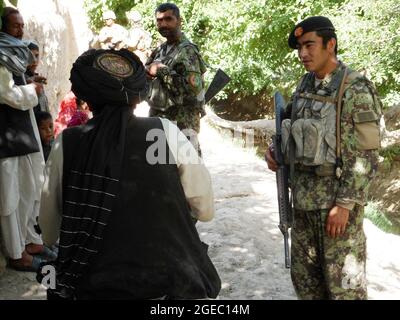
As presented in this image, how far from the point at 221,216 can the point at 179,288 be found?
11.0 feet

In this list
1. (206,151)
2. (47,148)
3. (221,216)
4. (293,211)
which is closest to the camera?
(293,211)

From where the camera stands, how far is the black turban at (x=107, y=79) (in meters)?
1.57

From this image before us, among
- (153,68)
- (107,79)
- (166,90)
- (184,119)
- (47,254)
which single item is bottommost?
(47,254)

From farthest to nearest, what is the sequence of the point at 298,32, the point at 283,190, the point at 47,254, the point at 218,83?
the point at 218,83
the point at 47,254
the point at 283,190
the point at 298,32

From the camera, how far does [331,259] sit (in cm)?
222

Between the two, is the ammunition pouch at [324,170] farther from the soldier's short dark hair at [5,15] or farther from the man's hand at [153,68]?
the soldier's short dark hair at [5,15]

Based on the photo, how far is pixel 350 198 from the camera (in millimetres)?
2141

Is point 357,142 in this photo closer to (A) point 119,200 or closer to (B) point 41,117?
(A) point 119,200

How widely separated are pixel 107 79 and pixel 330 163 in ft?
3.97

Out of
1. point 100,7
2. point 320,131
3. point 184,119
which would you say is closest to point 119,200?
point 320,131

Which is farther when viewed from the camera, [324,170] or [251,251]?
[251,251]

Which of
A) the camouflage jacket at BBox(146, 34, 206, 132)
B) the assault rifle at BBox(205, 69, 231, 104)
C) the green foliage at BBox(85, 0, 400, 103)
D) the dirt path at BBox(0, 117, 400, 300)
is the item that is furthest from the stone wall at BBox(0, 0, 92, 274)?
the green foliage at BBox(85, 0, 400, 103)

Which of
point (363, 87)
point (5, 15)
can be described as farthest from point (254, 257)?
point (5, 15)

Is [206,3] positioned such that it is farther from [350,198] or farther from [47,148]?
[350,198]
